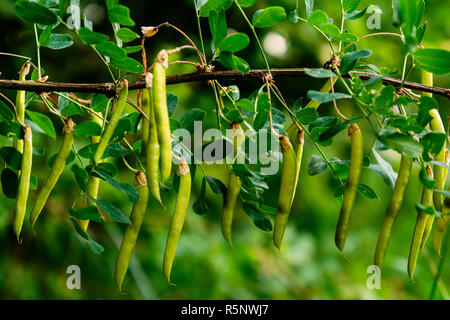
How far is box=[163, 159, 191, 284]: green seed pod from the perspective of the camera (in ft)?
2.49

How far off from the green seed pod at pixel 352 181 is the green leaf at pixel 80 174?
44 centimetres

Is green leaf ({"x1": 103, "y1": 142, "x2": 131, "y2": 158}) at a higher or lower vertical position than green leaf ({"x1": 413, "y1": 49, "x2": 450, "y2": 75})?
lower

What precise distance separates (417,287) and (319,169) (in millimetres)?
1471

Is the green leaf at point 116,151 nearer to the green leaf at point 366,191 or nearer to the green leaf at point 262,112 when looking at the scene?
the green leaf at point 262,112

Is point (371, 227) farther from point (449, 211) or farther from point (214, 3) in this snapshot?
point (214, 3)

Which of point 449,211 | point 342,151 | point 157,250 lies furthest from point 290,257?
point 449,211

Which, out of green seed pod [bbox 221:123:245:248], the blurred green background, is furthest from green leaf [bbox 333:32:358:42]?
the blurred green background

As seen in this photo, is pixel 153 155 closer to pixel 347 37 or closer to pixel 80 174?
pixel 80 174

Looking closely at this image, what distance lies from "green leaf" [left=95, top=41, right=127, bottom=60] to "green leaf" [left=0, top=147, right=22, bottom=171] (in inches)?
9.9

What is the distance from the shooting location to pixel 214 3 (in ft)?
2.49

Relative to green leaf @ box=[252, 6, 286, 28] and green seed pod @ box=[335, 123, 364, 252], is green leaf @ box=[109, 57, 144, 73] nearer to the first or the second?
green leaf @ box=[252, 6, 286, 28]

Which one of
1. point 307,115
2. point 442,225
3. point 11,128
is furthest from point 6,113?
point 442,225

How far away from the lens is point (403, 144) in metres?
0.65

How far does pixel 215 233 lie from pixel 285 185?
4.49ft
